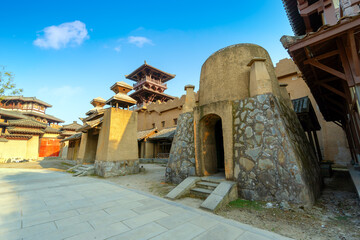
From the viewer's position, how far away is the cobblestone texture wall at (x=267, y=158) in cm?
443

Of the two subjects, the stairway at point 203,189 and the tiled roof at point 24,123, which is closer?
the stairway at point 203,189

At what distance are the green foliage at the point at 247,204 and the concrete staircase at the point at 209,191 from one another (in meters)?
0.16

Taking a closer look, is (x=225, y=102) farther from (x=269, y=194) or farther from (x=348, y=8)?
(x=348, y=8)

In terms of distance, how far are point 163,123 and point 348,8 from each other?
21984 mm

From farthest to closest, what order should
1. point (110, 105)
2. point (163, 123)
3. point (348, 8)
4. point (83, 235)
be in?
point (163, 123) < point (110, 105) < point (348, 8) < point (83, 235)

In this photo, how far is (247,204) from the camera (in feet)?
15.0

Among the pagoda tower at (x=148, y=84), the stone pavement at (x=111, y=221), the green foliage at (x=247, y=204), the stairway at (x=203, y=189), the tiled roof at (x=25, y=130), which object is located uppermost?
the pagoda tower at (x=148, y=84)

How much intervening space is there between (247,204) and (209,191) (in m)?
1.19

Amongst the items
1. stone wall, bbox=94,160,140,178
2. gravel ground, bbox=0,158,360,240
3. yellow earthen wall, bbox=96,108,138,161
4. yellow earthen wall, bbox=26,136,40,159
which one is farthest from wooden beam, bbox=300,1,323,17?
yellow earthen wall, bbox=26,136,40,159

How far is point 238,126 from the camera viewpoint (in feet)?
18.8

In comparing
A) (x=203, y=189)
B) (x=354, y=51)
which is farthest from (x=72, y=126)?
(x=354, y=51)

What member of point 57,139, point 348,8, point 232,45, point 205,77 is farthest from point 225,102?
point 57,139

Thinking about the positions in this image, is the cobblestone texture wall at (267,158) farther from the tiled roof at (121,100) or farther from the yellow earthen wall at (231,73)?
the tiled roof at (121,100)

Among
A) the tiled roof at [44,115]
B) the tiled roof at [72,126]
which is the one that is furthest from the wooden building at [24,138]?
the tiled roof at [44,115]
